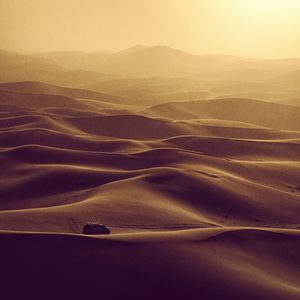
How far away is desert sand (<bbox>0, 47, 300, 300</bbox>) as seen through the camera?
552 centimetres

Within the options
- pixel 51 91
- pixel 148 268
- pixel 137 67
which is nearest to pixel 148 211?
pixel 148 268

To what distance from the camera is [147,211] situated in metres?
9.38

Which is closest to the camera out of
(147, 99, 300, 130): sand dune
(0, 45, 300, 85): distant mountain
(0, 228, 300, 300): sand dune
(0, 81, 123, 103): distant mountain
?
(0, 228, 300, 300): sand dune

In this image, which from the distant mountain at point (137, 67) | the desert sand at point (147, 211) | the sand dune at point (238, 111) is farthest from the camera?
the distant mountain at point (137, 67)

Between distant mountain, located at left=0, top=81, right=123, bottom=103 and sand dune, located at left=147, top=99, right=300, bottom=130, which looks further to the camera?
distant mountain, located at left=0, top=81, right=123, bottom=103

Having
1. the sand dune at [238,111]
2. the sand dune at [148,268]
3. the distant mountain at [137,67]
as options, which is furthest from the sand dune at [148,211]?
the distant mountain at [137,67]

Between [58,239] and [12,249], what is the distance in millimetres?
474

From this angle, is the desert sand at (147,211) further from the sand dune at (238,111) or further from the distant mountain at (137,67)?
the distant mountain at (137,67)

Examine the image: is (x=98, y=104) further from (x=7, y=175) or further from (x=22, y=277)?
(x=22, y=277)

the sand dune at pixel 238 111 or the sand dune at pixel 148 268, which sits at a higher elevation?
the sand dune at pixel 148 268

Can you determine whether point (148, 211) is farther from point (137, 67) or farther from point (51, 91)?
point (137, 67)

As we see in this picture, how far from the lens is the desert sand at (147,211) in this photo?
5.52 metres

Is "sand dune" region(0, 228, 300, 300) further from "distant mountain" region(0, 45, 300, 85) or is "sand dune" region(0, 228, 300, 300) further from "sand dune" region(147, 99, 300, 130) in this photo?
"distant mountain" region(0, 45, 300, 85)

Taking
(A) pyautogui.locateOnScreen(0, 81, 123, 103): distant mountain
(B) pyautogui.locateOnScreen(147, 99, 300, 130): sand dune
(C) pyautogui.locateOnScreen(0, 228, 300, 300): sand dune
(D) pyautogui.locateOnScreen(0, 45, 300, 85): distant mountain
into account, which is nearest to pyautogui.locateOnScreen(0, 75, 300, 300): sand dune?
(C) pyautogui.locateOnScreen(0, 228, 300, 300): sand dune
